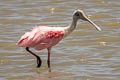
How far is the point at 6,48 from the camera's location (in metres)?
12.7

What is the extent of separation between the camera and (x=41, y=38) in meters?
11.1

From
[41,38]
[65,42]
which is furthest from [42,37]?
[65,42]

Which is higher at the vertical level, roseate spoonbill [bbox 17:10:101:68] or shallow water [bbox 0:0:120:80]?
roseate spoonbill [bbox 17:10:101:68]

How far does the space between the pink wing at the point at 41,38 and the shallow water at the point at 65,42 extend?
53 cm

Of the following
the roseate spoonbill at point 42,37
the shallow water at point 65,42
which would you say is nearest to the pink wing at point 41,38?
the roseate spoonbill at point 42,37

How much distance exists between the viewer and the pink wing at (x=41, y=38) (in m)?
11.0

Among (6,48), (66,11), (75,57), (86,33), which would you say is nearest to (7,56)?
(6,48)

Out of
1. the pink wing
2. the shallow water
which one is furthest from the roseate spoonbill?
the shallow water

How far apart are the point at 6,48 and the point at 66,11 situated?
11.5 ft

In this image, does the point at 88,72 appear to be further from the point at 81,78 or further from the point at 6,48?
the point at 6,48

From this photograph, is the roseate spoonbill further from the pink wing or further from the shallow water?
the shallow water

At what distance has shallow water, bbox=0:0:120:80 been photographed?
433 inches

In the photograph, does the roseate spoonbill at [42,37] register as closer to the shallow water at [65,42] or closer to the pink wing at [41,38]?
the pink wing at [41,38]

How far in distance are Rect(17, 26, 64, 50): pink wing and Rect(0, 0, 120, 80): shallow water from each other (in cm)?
53
